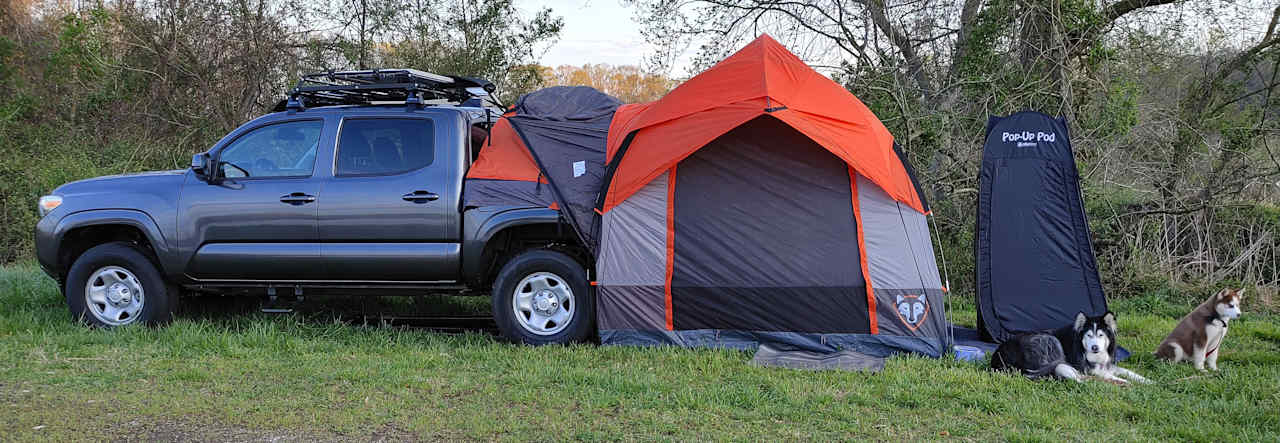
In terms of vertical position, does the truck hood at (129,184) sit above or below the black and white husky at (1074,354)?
above

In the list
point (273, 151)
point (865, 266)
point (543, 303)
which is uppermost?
point (273, 151)

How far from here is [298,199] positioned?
21.8 feet

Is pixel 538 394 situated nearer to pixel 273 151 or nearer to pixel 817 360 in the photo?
pixel 817 360

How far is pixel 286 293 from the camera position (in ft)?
22.7

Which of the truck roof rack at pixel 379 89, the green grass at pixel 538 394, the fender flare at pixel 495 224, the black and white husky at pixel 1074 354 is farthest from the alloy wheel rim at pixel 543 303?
the black and white husky at pixel 1074 354

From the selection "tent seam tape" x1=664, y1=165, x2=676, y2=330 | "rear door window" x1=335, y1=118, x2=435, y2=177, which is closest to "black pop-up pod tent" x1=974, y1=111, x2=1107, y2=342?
"tent seam tape" x1=664, y1=165, x2=676, y2=330

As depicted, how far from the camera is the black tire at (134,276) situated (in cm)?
690

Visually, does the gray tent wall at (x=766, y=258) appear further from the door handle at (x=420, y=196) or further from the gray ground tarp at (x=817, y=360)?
the door handle at (x=420, y=196)

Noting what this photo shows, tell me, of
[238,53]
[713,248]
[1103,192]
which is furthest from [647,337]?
[238,53]

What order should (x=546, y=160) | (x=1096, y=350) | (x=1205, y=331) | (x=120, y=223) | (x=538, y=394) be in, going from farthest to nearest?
(x=120, y=223) → (x=546, y=160) → (x=1205, y=331) → (x=1096, y=350) → (x=538, y=394)

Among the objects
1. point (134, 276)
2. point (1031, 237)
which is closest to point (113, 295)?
point (134, 276)

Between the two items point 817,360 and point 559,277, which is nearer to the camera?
point 817,360

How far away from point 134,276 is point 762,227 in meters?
4.85

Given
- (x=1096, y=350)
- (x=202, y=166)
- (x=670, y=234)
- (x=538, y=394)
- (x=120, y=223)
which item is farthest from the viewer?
(x=120, y=223)
